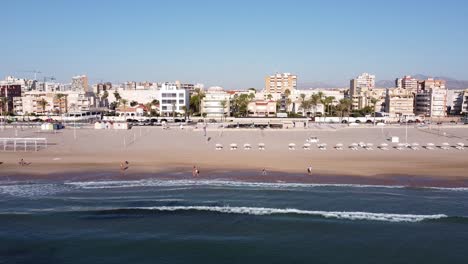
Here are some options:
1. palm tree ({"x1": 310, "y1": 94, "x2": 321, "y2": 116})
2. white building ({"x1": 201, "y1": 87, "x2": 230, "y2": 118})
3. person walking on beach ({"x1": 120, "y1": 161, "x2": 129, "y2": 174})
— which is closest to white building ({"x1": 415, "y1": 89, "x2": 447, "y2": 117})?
palm tree ({"x1": 310, "y1": 94, "x2": 321, "y2": 116})

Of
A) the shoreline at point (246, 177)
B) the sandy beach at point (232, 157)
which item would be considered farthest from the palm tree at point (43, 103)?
the shoreline at point (246, 177)

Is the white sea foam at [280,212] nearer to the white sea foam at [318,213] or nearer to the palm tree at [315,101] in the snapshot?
the white sea foam at [318,213]

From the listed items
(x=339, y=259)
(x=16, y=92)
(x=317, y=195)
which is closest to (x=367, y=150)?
(x=317, y=195)

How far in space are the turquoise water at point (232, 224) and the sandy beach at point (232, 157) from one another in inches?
190

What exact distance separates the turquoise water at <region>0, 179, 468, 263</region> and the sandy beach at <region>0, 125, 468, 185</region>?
15.8 ft

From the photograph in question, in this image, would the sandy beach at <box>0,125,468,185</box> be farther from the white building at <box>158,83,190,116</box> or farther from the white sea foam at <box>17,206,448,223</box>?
the white building at <box>158,83,190,116</box>

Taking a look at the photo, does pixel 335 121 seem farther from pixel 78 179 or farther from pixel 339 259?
pixel 339 259

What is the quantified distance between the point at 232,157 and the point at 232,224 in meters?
17.3

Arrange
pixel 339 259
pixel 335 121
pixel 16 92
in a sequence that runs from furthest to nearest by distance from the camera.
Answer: pixel 16 92 → pixel 335 121 → pixel 339 259

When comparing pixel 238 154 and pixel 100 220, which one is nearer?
pixel 100 220

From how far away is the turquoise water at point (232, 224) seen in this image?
1753 cm

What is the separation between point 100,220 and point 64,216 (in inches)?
78.0

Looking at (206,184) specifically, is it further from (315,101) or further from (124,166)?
(315,101)

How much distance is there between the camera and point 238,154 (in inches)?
1560
